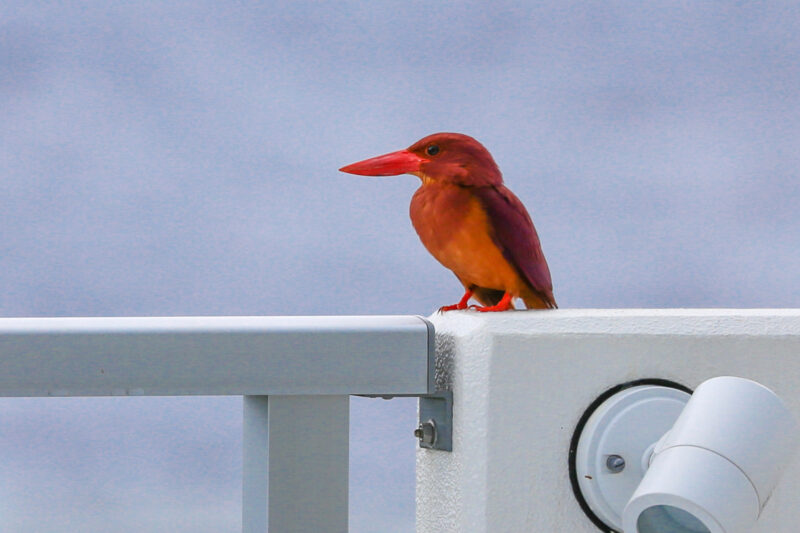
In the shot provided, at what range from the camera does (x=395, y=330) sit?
88cm

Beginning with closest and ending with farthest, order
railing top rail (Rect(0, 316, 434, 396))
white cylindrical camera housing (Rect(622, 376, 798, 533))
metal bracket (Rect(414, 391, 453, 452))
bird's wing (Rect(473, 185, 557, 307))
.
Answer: white cylindrical camera housing (Rect(622, 376, 798, 533)) → railing top rail (Rect(0, 316, 434, 396)) → metal bracket (Rect(414, 391, 453, 452)) → bird's wing (Rect(473, 185, 557, 307))

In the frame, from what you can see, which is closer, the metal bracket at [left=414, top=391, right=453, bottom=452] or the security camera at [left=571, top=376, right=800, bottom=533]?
the security camera at [left=571, top=376, right=800, bottom=533]

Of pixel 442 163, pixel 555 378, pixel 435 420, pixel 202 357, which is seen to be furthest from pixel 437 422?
pixel 442 163

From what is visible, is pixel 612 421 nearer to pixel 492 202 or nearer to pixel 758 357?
pixel 758 357

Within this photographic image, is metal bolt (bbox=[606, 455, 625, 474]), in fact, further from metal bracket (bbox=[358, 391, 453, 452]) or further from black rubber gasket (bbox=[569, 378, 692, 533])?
metal bracket (bbox=[358, 391, 453, 452])

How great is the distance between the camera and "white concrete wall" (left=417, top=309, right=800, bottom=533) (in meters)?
0.86

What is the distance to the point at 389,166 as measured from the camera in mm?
1209

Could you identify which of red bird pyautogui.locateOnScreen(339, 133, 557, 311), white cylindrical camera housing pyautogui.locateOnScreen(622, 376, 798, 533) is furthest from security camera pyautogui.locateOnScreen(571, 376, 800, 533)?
red bird pyautogui.locateOnScreen(339, 133, 557, 311)

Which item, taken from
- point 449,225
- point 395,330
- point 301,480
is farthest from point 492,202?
point 301,480

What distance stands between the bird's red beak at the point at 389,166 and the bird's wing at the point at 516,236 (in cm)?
9

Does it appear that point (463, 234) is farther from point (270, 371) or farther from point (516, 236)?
point (270, 371)

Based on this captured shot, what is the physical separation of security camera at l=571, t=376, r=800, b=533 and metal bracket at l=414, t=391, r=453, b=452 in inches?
5.5

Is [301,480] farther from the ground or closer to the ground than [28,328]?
closer to the ground

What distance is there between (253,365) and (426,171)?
1.47 ft
